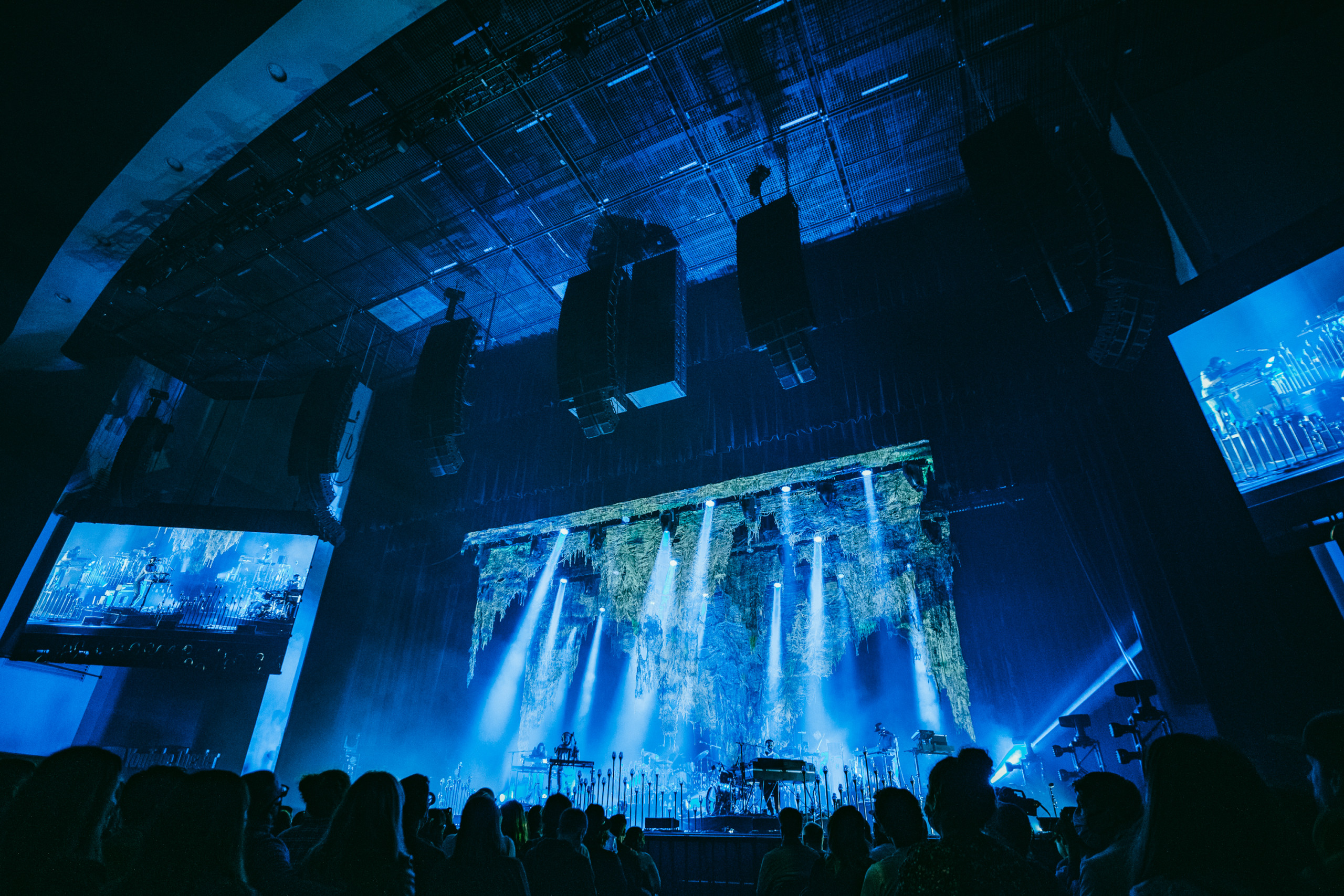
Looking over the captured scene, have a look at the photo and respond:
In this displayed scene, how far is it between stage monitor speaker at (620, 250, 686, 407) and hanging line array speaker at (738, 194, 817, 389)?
79 cm

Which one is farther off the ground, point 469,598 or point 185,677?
point 469,598

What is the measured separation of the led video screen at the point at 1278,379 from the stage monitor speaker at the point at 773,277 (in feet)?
9.40

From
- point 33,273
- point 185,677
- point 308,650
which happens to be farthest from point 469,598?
point 33,273

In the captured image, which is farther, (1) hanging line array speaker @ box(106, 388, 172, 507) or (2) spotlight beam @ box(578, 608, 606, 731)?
(2) spotlight beam @ box(578, 608, 606, 731)

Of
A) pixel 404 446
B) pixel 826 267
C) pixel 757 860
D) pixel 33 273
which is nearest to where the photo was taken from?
pixel 757 860

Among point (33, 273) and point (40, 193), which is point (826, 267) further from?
point (33, 273)

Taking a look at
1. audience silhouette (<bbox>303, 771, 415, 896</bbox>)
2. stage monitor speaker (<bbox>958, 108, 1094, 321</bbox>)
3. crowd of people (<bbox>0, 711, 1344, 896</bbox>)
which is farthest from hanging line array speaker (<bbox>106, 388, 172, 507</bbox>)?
stage monitor speaker (<bbox>958, 108, 1094, 321</bbox>)

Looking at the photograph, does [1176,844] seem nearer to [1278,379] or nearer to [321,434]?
[1278,379]

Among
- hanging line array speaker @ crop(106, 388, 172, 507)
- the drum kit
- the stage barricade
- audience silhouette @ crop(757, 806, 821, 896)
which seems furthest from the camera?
hanging line array speaker @ crop(106, 388, 172, 507)

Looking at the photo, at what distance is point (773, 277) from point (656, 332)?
124 cm

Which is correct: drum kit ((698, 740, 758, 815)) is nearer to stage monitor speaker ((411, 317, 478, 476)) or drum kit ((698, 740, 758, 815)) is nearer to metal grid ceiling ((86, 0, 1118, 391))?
stage monitor speaker ((411, 317, 478, 476))

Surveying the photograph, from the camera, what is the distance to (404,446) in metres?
9.05

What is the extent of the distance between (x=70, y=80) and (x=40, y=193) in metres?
1.28

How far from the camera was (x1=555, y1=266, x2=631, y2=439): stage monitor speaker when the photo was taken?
5.59 metres
